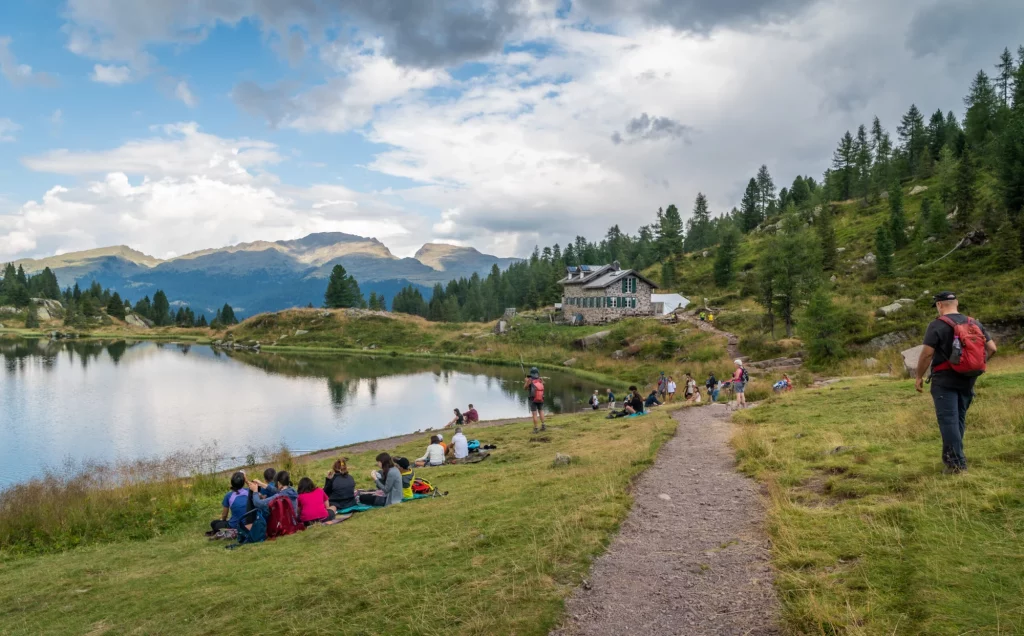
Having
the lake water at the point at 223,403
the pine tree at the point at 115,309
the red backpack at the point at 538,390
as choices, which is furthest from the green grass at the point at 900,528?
the pine tree at the point at 115,309

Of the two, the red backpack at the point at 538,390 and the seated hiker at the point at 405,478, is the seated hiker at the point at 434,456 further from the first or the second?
the red backpack at the point at 538,390

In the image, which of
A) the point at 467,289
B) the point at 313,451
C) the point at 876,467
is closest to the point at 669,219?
the point at 467,289

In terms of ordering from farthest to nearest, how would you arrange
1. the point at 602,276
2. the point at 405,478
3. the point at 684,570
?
the point at 602,276
the point at 405,478
the point at 684,570

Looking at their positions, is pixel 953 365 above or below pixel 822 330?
above

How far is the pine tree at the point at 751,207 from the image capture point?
128875 mm

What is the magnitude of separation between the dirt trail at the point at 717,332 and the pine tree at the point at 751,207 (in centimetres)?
6778

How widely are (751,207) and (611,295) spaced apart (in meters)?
70.4

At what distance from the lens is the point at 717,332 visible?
186 ft

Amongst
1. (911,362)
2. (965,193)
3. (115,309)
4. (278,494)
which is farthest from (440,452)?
(115,309)

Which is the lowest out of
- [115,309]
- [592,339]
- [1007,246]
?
[592,339]

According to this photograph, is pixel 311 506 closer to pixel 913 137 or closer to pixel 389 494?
pixel 389 494

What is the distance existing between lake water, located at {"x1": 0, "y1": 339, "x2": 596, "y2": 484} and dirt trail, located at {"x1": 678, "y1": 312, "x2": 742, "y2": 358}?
1289 centimetres

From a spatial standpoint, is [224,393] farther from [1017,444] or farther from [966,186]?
[966,186]

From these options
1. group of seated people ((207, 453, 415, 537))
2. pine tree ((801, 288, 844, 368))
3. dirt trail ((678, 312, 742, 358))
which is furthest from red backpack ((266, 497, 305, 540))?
dirt trail ((678, 312, 742, 358))
